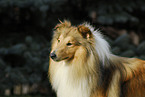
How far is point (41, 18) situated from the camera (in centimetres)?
609

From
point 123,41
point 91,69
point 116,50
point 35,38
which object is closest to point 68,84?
point 91,69

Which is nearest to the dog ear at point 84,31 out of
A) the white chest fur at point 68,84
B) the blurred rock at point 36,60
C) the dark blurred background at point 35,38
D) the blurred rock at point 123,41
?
the white chest fur at point 68,84

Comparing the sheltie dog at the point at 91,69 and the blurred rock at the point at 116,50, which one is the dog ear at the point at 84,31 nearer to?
the sheltie dog at the point at 91,69

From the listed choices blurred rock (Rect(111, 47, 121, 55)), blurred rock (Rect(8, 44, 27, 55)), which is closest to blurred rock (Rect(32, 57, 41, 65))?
blurred rock (Rect(8, 44, 27, 55))

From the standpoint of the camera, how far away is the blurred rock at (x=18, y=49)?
18.2 ft

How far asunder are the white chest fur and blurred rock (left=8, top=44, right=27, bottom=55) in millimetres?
2609

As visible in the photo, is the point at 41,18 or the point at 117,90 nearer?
the point at 117,90

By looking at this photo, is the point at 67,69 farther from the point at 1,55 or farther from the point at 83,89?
the point at 1,55

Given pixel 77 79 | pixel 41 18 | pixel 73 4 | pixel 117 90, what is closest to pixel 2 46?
pixel 41 18

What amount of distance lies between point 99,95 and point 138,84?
65 centimetres

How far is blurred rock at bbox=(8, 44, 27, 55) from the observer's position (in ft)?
18.2

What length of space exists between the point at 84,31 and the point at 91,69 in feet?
1.90

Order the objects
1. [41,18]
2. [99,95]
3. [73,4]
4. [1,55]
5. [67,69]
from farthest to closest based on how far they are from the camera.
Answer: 1. [73,4]
2. [41,18]
3. [1,55]
4. [67,69]
5. [99,95]

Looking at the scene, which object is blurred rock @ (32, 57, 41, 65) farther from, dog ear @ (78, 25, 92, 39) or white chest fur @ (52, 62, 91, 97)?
dog ear @ (78, 25, 92, 39)
